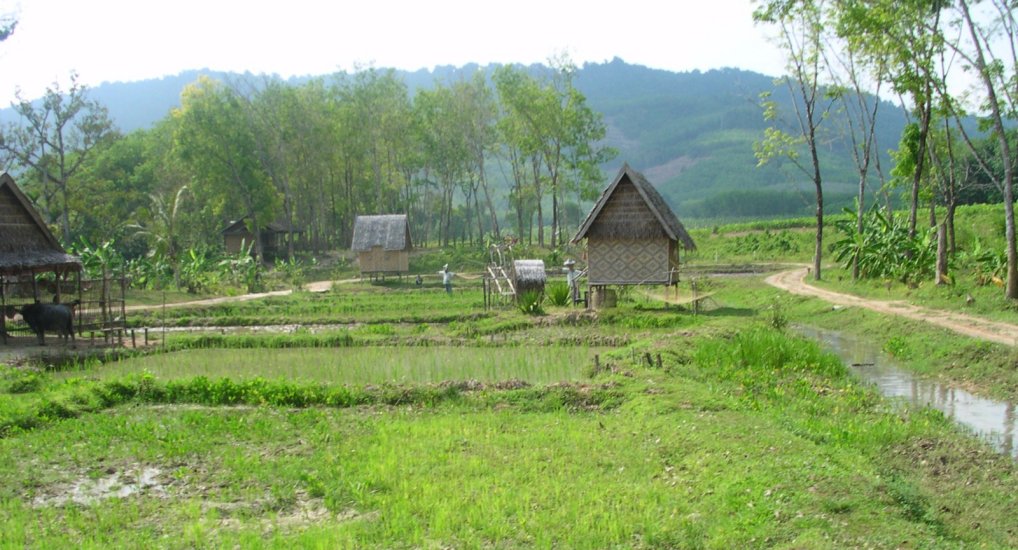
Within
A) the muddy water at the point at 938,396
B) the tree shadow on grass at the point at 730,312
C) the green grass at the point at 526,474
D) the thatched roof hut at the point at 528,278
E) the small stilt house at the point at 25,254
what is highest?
the small stilt house at the point at 25,254

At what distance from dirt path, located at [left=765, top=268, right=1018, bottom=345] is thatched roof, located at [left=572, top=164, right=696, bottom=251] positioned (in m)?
4.83

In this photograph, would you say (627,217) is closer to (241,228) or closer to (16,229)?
(16,229)

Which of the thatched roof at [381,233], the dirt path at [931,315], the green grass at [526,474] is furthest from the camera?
the thatched roof at [381,233]

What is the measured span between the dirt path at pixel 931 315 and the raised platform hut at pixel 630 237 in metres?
4.61

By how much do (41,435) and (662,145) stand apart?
128 m

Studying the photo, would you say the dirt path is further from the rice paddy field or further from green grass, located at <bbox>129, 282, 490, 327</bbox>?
green grass, located at <bbox>129, 282, 490, 327</bbox>

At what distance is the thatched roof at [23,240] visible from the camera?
63.3 ft

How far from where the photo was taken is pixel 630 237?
23.6 metres

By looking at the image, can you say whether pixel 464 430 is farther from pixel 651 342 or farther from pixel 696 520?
pixel 651 342

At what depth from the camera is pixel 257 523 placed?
690 cm

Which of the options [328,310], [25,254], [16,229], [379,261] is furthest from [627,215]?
[379,261]

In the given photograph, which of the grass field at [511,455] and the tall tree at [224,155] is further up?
the tall tree at [224,155]

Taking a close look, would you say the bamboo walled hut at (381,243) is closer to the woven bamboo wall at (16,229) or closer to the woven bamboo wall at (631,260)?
the woven bamboo wall at (631,260)

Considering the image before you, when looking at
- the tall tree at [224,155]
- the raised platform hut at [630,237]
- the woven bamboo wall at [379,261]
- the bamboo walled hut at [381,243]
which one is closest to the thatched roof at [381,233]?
the bamboo walled hut at [381,243]
